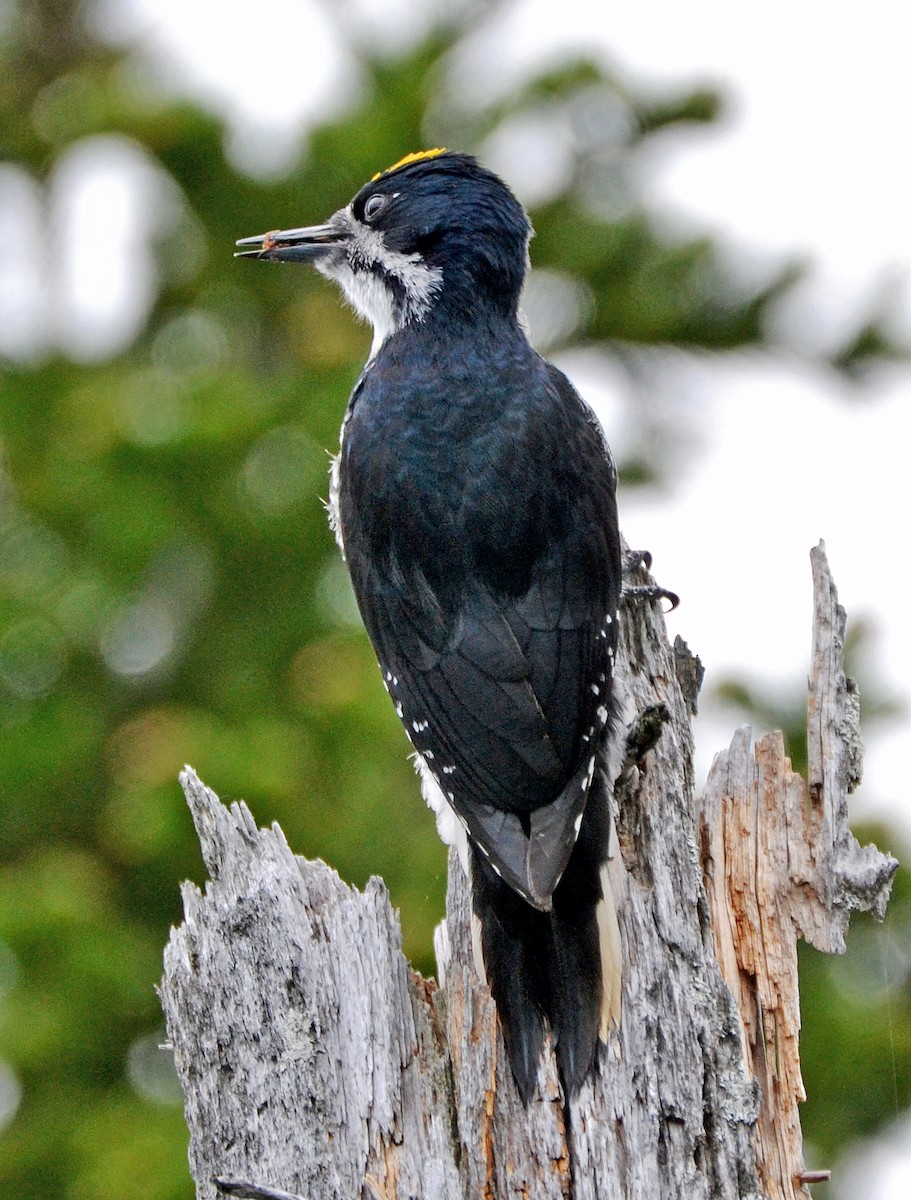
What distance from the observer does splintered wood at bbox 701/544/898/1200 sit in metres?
3.41

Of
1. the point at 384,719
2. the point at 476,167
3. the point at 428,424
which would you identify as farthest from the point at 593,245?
the point at 428,424

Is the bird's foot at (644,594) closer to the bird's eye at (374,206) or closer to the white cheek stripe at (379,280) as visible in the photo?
the white cheek stripe at (379,280)

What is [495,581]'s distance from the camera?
3910 millimetres

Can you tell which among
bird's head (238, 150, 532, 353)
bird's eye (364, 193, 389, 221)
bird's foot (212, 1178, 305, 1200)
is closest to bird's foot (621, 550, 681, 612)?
bird's head (238, 150, 532, 353)

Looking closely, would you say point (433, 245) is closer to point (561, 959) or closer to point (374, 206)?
point (374, 206)

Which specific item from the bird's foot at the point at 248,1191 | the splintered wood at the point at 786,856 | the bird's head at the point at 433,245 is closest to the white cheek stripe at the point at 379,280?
the bird's head at the point at 433,245

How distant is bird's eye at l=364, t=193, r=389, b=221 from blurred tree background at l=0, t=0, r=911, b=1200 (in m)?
2.27

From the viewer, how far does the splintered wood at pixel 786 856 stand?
11.2 feet

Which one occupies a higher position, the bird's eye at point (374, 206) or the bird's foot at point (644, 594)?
the bird's eye at point (374, 206)

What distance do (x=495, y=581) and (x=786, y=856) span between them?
97 centimetres

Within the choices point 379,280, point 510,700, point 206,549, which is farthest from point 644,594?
point 206,549

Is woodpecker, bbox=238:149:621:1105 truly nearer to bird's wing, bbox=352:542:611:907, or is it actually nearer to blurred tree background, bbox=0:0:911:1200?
bird's wing, bbox=352:542:611:907

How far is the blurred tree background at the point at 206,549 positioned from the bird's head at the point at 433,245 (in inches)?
86.1

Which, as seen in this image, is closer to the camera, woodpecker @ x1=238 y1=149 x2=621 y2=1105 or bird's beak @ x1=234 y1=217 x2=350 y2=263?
woodpecker @ x1=238 y1=149 x2=621 y2=1105
